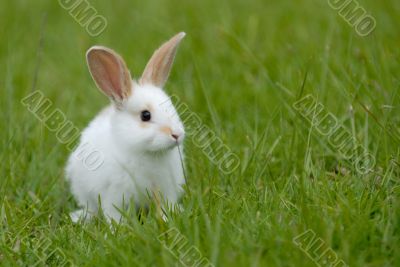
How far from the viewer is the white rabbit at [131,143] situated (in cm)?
377

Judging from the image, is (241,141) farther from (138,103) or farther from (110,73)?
(110,73)

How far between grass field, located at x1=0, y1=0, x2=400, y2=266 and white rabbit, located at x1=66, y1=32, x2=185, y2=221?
209 millimetres

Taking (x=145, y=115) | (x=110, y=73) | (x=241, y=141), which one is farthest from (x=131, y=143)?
(x=241, y=141)

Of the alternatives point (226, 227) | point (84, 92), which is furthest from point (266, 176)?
point (84, 92)

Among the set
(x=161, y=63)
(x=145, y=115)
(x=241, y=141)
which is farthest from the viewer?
(x=241, y=141)

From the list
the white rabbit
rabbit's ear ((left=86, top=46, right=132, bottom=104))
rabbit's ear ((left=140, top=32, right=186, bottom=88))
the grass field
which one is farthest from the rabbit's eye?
the grass field

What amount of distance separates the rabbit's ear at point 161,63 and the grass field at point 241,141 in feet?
1.65

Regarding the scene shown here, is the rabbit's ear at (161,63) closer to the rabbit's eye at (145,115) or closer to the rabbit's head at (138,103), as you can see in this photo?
the rabbit's head at (138,103)

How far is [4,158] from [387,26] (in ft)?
12.0

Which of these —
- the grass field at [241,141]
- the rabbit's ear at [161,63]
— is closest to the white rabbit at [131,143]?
the rabbit's ear at [161,63]

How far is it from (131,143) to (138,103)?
0.24 metres

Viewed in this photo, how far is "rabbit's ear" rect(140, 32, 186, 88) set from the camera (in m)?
4.02

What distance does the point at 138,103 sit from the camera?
12.6 feet

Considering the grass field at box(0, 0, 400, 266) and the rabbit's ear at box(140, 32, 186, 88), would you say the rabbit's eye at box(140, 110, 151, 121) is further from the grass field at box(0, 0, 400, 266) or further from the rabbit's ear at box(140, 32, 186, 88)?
the grass field at box(0, 0, 400, 266)
